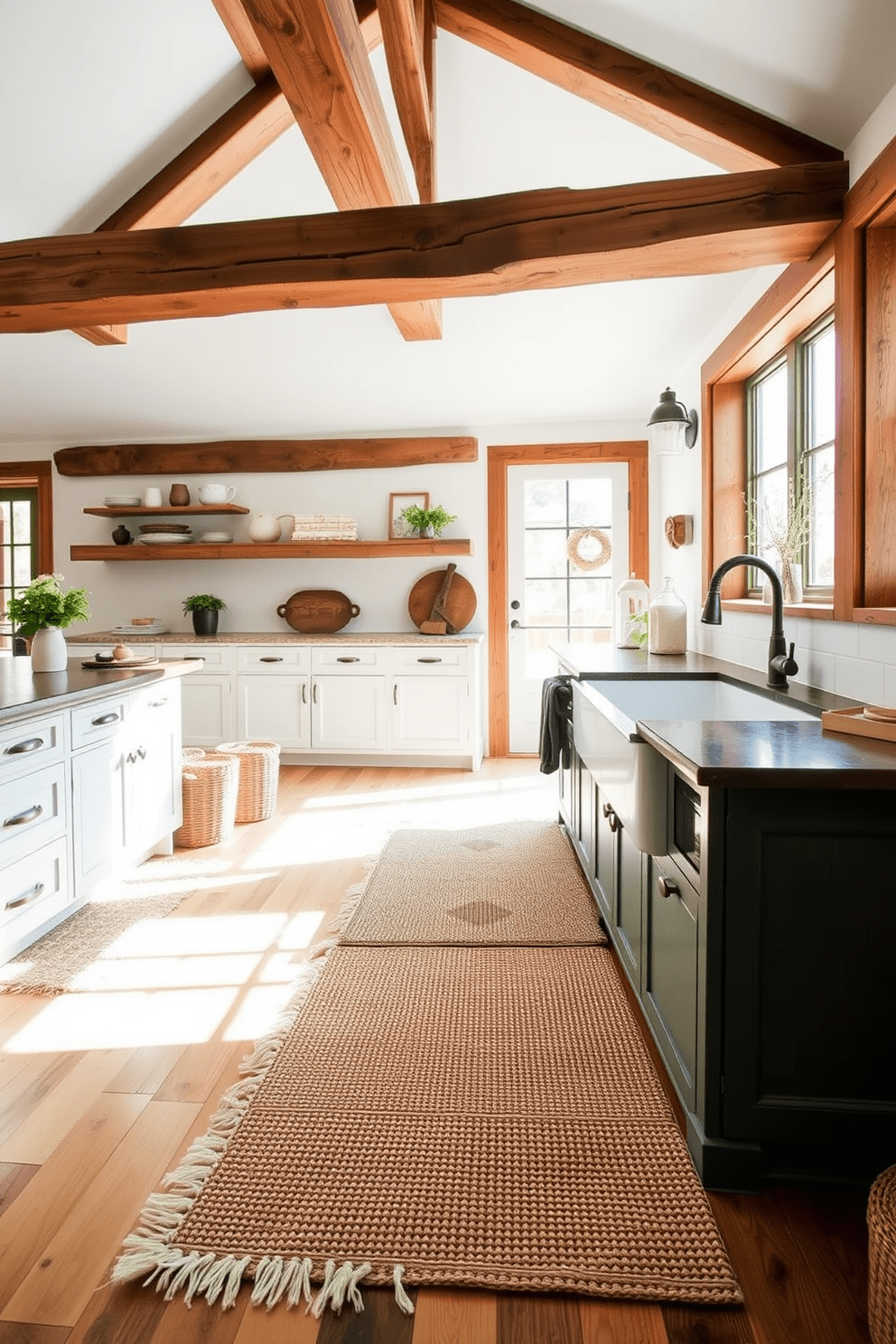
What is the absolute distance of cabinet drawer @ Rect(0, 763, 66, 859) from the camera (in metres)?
2.41

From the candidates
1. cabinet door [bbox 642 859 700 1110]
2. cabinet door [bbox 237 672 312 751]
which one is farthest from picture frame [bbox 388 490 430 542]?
cabinet door [bbox 642 859 700 1110]

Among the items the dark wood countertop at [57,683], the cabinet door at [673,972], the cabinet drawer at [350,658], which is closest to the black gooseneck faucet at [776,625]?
the cabinet door at [673,972]

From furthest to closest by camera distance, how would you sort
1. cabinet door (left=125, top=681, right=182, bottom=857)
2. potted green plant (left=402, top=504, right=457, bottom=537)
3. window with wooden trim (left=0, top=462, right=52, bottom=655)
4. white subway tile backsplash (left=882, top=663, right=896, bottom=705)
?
window with wooden trim (left=0, top=462, right=52, bottom=655), potted green plant (left=402, top=504, right=457, bottom=537), cabinet door (left=125, top=681, right=182, bottom=857), white subway tile backsplash (left=882, top=663, right=896, bottom=705)

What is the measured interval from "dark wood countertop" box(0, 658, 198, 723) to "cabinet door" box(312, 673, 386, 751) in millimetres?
1722

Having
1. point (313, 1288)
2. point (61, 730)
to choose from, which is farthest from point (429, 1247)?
point (61, 730)

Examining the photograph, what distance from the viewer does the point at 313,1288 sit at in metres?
1.35

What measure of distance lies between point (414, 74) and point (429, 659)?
3.28m

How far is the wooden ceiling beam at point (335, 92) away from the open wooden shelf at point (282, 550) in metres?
2.76

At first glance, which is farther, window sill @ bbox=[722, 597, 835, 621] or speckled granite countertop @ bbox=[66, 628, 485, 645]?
speckled granite countertop @ bbox=[66, 628, 485, 645]

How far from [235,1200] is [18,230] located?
12.8 ft

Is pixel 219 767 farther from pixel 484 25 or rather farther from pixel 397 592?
pixel 484 25

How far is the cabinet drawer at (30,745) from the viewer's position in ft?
7.86

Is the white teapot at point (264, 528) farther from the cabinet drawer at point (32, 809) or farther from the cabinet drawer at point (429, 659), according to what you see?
the cabinet drawer at point (32, 809)

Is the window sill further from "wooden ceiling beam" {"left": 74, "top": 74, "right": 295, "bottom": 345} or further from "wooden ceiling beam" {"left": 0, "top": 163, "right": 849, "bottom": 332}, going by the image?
"wooden ceiling beam" {"left": 74, "top": 74, "right": 295, "bottom": 345}
